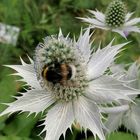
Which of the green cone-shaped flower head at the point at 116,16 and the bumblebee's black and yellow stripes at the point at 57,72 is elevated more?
the green cone-shaped flower head at the point at 116,16

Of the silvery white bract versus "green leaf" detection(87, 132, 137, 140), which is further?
"green leaf" detection(87, 132, 137, 140)

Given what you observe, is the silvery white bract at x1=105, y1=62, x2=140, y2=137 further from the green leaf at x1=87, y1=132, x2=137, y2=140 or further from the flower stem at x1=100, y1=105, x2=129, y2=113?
the green leaf at x1=87, y1=132, x2=137, y2=140

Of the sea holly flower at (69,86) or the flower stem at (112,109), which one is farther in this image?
the flower stem at (112,109)

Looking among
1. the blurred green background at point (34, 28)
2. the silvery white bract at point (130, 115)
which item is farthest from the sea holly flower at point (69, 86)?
the blurred green background at point (34, 28)

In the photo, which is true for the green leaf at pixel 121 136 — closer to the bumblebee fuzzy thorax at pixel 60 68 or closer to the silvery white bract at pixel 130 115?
the silvery white bract at pixel 130 115

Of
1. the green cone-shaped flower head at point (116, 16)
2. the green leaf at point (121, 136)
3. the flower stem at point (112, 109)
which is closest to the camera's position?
the flower stem at point (112, 109)

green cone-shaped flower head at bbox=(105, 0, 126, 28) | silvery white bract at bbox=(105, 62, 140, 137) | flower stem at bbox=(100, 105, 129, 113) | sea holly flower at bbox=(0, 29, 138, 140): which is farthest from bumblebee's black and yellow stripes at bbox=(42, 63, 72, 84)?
green cone-shaped flower head at bbox=(105, 0, 126, 28)

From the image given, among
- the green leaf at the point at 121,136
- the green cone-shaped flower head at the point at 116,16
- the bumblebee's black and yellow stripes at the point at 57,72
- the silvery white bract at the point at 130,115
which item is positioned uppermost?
the green cone-shaped flower head at the point at 116,16

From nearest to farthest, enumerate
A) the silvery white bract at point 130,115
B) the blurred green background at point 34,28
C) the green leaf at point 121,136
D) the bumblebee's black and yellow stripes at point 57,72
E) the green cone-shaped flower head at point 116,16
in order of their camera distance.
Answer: the bumblebee's black and yellow stripes at point 57,72 → the silvery white bract at point 130,115 → the green leaf at point 121,136 → the green cone-shaped flower head at point 116,16 → the blurred green background at point 34,28
